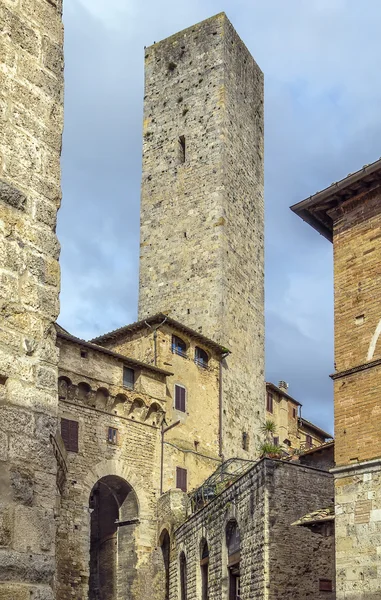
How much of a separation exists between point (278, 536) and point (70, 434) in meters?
10.3

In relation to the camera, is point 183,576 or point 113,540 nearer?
point 183,576

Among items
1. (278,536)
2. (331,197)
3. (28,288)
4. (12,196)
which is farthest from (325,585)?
(12,196)

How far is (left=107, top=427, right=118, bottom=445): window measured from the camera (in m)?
30.2

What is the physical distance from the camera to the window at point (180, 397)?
3322cm

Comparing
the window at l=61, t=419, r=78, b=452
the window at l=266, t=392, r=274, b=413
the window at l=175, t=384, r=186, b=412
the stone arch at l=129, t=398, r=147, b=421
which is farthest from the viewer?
the window at l=266, t=392, r=274, b=413

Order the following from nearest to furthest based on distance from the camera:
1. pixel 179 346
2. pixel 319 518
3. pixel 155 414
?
pixel 319 518
pixel 155 414
pixel 179 346

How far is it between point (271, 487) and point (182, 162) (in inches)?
865

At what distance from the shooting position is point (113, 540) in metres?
31.2

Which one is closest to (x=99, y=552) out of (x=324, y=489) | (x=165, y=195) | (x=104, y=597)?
(x=104, y=597)

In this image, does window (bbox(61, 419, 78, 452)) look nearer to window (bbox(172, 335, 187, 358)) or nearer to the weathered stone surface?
window (bbox(172, 335, 187, 358))

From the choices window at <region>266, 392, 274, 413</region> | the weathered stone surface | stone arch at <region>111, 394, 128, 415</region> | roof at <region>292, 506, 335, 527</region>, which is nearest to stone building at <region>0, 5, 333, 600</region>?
the weathered stone surface

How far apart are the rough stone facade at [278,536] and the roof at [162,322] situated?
1091cm

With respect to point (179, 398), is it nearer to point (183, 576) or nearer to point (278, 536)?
point (183, 576)

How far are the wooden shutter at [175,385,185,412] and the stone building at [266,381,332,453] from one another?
7.63m
